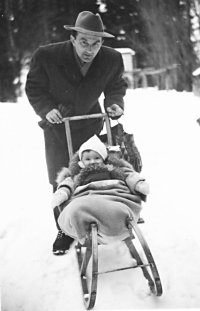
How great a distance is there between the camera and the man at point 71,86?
2.11 m

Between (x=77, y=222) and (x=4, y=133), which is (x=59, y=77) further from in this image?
(x=77, y=222)

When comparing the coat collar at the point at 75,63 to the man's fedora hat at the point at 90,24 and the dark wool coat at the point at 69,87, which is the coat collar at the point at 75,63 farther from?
the man's fedora hat at the point at 90,24

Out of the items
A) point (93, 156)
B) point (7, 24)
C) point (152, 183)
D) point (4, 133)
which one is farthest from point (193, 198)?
point (7, 24)

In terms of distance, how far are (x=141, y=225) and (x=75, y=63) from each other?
3.95 feet

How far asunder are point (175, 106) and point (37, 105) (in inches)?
40.9

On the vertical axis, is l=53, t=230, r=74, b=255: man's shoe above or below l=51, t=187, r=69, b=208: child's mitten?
below

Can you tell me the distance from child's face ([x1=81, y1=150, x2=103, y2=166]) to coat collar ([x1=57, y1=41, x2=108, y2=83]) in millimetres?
510

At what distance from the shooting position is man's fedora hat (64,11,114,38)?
194 cm

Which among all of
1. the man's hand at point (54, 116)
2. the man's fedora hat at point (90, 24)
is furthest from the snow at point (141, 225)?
the man's fedora hat at point (90, 24)

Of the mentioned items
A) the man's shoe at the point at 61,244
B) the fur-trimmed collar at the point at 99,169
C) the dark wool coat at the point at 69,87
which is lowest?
the man's shoe at the point at 61,244

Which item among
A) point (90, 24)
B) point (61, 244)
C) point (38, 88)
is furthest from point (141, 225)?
point (90, 24)

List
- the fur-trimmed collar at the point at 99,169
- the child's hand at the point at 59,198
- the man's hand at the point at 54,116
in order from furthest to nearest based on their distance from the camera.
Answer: the man's hand at the point at 54,116 < the fur-trimmed collar at the point at 99,169 < the child's hand at the point at 59,198

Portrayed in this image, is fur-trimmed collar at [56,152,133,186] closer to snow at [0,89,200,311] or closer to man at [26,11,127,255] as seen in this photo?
man at [26,11,127,255]

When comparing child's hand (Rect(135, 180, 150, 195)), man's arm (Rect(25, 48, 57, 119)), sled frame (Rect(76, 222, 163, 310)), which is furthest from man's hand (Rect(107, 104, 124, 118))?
sled frame (Rect(76, 222, 163, 310))
